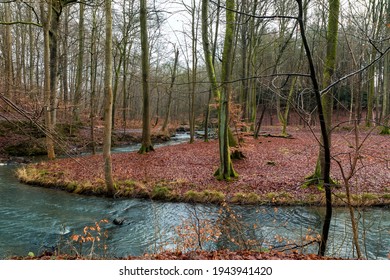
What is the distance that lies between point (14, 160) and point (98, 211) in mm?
9365

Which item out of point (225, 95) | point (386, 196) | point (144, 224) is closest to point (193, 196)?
Result: point (144, 224)

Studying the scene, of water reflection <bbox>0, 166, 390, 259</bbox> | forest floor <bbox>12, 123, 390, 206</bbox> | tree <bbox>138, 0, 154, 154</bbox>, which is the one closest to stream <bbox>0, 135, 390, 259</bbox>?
water reflection <bbox>0, 166, 390, 259</bbox>

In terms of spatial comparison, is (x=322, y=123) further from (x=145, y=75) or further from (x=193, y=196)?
(x=145, y=75)

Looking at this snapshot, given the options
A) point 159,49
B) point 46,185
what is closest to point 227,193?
point 46,185

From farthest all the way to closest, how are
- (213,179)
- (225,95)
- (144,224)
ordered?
(213,179)
(225,95)
(144,224)

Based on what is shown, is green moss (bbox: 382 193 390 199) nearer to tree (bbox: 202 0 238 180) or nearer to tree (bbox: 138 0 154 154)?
tree (bbox: 202 0 238 180)

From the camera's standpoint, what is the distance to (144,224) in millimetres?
7613

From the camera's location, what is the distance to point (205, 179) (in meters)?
10.7

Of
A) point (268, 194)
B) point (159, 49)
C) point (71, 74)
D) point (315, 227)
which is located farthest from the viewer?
point (71, 74)

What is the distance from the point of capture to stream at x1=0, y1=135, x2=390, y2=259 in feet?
19.9

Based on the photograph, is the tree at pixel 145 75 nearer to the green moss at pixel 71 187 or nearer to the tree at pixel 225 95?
the tree at pixel 225 95

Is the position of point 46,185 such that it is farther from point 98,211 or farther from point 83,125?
point 83,125

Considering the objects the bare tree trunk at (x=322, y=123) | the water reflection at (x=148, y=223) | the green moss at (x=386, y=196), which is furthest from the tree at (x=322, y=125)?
the green moss at (x=386, y=196)

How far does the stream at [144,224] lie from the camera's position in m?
6.07
